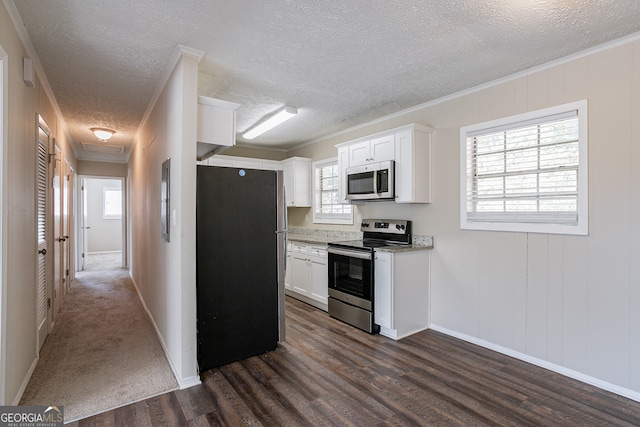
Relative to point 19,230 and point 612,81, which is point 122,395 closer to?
point 19,230

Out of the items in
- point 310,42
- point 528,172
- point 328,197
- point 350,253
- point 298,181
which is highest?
point 310,42

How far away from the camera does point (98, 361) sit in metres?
2.92

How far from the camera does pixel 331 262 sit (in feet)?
13.6

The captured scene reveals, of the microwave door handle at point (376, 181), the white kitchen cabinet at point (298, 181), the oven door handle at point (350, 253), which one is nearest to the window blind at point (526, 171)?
the microwave door handle at point (376, 181)

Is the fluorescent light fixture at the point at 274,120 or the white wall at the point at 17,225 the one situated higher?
the fluorescent light fixture at the point at 274,120

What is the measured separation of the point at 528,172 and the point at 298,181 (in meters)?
3.48

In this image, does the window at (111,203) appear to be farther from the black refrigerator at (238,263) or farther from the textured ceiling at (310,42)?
the black refrigerator at (238,263)

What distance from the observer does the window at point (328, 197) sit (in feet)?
16.8

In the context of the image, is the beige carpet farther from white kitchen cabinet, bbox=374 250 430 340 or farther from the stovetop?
the stovetop

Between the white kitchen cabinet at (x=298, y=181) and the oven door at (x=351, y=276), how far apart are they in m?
1.73

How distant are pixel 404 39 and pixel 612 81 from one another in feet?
5.22

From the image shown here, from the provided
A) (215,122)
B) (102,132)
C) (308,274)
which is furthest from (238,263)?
(102,132)

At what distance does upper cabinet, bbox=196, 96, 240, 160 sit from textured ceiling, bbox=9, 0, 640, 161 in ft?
1.06

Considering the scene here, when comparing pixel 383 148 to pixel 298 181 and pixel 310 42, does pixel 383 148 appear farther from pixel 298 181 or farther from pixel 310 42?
pixel 298 181
